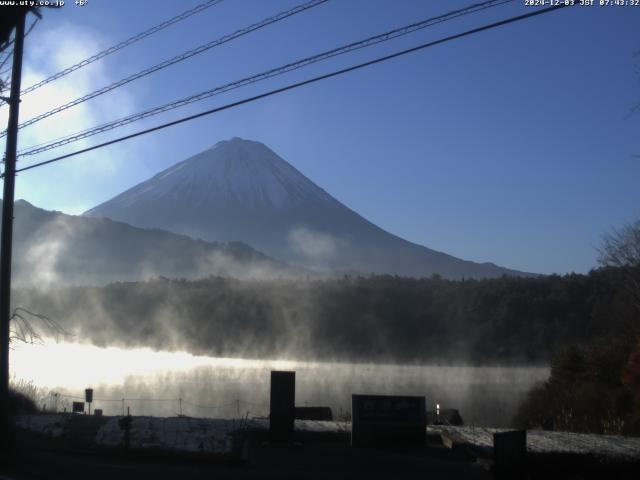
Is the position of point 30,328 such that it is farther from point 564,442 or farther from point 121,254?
point 121,254

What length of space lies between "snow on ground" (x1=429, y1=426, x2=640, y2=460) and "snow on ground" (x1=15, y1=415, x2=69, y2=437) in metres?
7.98

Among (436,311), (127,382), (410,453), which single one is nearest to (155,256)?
(436,311)

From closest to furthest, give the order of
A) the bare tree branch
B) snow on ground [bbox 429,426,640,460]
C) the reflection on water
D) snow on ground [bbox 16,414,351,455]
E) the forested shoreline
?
1. snow on ground [bbox 429,426,640,460]
2. snow on ground [bbox 16,414,351,455]
3. the bare tree branch
4. the reflection on water
5. the forested shoreline

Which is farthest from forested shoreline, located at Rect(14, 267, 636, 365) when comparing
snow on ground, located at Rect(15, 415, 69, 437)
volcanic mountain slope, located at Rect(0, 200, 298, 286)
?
snow on ground, located at Rect(15, 415, 69, 437)

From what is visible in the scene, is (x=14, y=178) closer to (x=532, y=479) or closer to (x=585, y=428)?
(x=532, y=479)

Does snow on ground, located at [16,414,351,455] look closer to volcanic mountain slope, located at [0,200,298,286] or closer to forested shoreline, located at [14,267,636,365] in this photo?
forested shoreline, located at [14,267,636,365]

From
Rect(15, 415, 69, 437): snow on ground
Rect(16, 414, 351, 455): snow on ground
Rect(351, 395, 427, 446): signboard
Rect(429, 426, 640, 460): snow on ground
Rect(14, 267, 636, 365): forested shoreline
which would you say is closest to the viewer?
Rect(429, 426, 640, 460): snow on ground

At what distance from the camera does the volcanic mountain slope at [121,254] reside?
130 metres

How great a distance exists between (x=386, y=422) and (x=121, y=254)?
127 m

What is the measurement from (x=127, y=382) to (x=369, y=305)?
119 feet

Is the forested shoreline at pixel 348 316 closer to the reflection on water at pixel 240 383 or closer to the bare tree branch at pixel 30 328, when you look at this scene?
the reflection on water at pixel 240 383

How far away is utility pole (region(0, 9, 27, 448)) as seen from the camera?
1594 cm

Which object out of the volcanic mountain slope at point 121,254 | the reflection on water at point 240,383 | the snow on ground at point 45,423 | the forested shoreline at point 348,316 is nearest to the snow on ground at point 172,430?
the snow on ground at point 45,423

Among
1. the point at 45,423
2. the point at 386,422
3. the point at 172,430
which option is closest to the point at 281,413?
the point at 386,422
